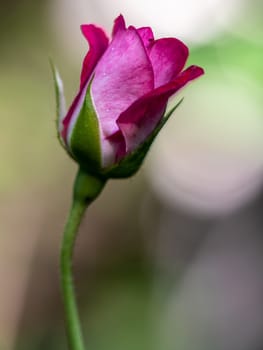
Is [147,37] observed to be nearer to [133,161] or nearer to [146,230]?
[133,161]

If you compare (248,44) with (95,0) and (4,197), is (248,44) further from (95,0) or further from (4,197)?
(95,0)

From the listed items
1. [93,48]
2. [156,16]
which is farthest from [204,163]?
[93,48]

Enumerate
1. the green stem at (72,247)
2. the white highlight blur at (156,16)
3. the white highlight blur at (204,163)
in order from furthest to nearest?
1. the white highlight blur at (204,163)
2. the white highlight blur at (156,16)
3. the green stem at (72,247)

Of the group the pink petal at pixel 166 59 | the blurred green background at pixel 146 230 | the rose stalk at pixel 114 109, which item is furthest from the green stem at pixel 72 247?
the blurred green background at pixel 146 230

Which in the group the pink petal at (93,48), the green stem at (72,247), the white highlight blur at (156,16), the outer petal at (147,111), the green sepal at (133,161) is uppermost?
the pink petal at (93,48)

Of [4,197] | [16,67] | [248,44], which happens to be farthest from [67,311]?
[16,67]

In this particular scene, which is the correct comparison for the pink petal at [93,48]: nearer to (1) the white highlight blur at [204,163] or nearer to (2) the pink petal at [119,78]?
(2) the pink petal at [119,78]

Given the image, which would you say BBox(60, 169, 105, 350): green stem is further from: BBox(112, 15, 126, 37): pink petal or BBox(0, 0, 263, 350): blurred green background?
BBox(0, 0, 263, 350): blurred green background
